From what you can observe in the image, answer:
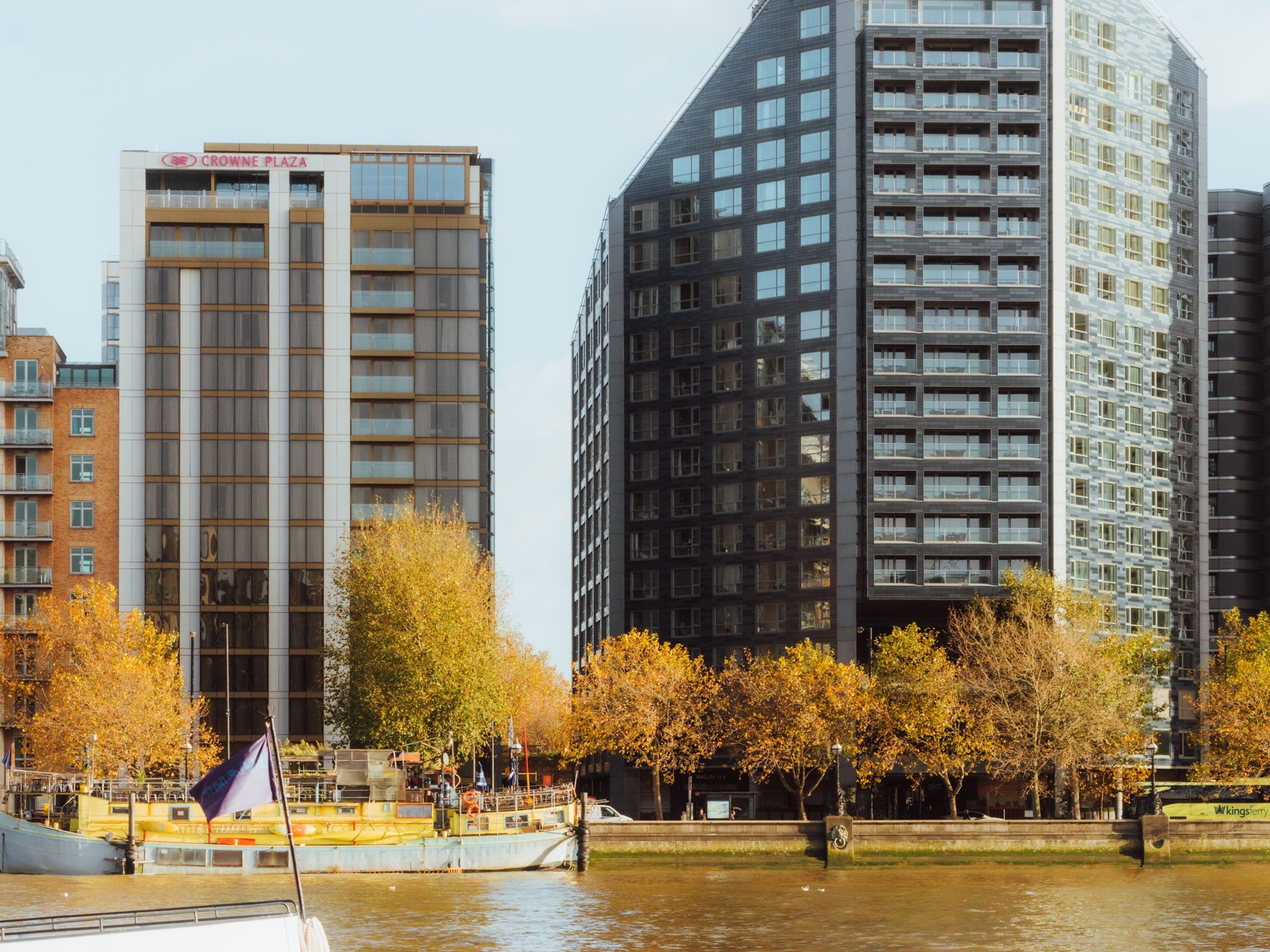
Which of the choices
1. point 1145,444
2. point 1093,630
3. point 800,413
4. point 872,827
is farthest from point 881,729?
point 1145,444

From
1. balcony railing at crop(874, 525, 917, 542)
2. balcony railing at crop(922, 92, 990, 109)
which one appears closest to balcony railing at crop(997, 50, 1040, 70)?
balcony railing at crop(922, 92, 990, 109)

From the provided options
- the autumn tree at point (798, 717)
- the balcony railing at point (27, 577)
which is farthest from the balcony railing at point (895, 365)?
the balcony railing at point (27, 577)

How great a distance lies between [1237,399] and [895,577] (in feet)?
164

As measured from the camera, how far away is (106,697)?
374 feet

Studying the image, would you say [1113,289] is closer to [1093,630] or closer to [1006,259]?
[1006,259]

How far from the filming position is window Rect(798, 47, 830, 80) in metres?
158

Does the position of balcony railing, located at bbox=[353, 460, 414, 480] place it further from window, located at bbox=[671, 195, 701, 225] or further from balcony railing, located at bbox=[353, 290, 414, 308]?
window, located at bbox=[671, 195, 701, 225]

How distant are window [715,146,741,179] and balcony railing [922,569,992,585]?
137 ft

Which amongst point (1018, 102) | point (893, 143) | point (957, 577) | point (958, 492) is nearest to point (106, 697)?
point (957, 577)

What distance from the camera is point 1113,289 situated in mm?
159000

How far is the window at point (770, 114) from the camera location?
525ft

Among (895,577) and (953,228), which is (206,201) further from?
(895,577)

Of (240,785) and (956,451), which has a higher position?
(956,451)

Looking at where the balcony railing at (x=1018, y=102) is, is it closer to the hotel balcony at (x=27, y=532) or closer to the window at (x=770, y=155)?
the window at (x=770, y=155)
